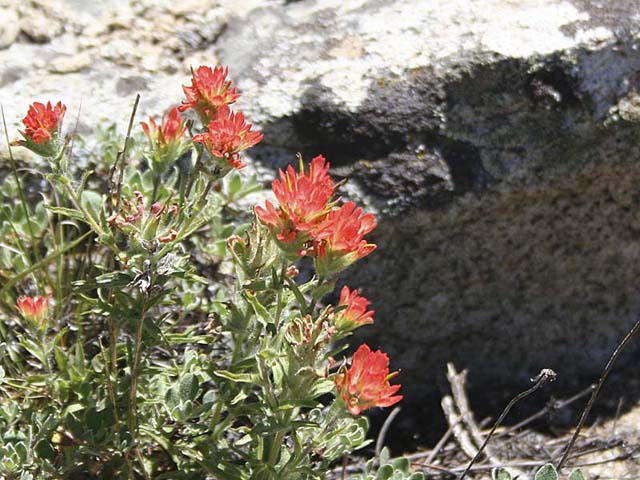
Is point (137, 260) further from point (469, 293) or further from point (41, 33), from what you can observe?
point (41, 33)

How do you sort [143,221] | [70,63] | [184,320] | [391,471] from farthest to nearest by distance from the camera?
[70,63] < [184,320] < [391,471] < [143,221]

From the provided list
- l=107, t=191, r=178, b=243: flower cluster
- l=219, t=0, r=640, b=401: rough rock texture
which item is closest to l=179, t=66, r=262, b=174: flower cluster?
l=107, t=191, r=178, b=243: flower cluster

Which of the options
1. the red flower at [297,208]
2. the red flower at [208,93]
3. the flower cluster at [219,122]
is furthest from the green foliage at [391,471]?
the red flower at [208,93]

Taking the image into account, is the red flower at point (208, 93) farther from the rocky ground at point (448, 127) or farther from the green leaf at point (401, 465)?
the green leaf at point (401, 465)

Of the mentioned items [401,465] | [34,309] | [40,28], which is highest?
[40,28]

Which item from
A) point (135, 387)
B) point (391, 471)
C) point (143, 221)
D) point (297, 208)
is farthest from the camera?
point (391, 471)

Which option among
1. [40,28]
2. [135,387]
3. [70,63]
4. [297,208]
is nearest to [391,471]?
[135,387]

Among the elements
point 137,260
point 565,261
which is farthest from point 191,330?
point 565,261

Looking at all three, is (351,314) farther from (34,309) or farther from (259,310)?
(34,309)
